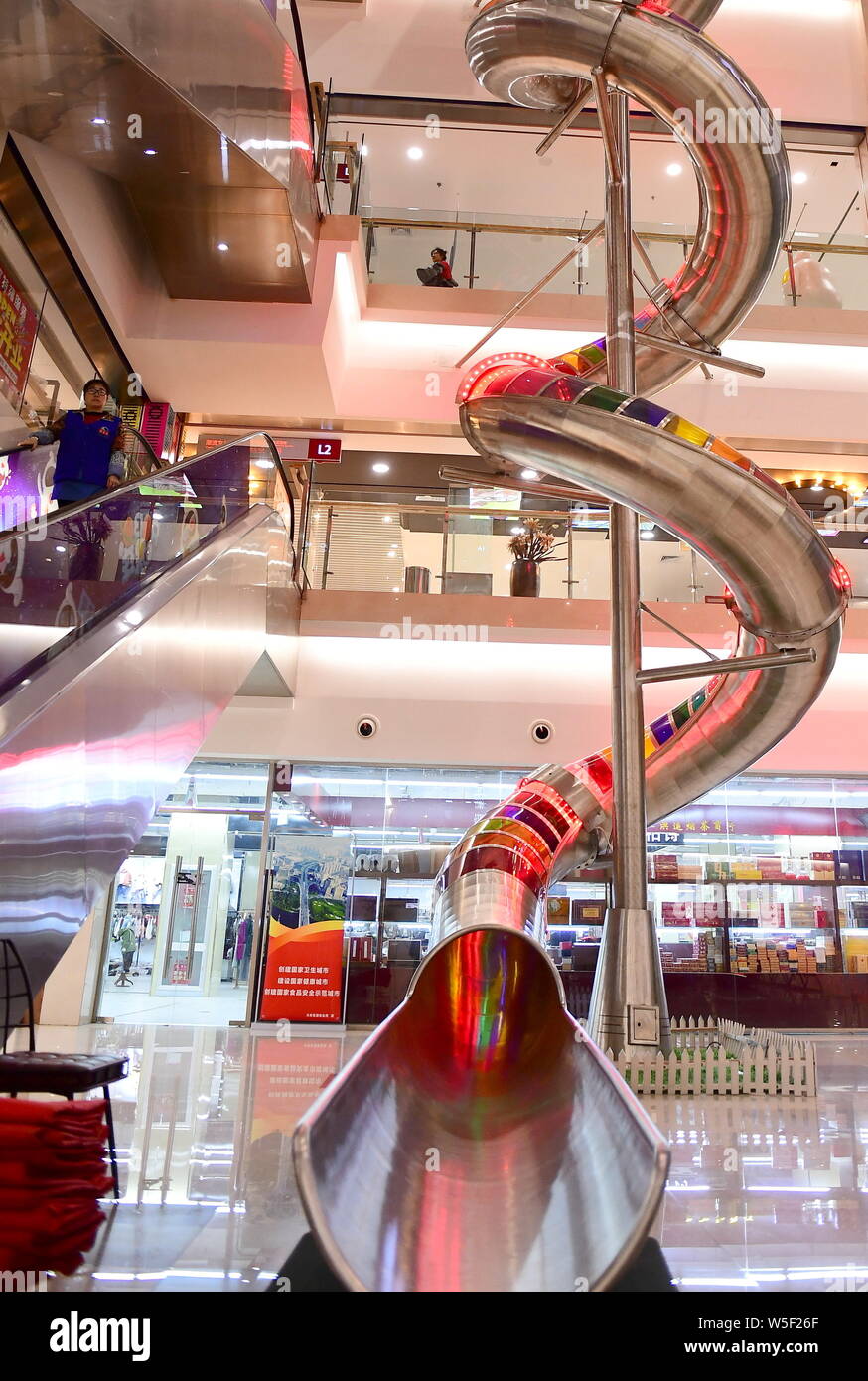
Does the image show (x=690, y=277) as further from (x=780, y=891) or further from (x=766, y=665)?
(x=780, y=891)

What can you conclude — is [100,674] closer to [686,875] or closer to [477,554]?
[477,554]

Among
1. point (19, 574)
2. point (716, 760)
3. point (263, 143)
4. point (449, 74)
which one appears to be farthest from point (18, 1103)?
point (449, 74)

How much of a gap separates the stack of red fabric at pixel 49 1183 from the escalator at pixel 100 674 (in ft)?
1.60

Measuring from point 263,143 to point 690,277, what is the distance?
11.7 feet

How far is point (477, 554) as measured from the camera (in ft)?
33.9

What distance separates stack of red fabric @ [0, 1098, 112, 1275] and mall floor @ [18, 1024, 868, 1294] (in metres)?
0.10

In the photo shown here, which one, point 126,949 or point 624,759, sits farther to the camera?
point 126,949

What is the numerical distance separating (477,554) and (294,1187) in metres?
7.56

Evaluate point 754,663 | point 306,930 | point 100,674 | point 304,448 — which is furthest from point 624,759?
point 304,448

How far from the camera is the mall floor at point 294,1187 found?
269 centimetres

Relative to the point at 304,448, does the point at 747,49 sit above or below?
above

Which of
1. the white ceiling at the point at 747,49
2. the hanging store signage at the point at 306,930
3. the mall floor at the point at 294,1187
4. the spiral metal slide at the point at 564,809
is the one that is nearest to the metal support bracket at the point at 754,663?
the spiral metal slide at the point at 564,809

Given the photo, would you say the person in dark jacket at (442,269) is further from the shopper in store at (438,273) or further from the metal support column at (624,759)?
the metal support column at (624,759)

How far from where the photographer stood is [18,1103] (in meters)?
3.01
